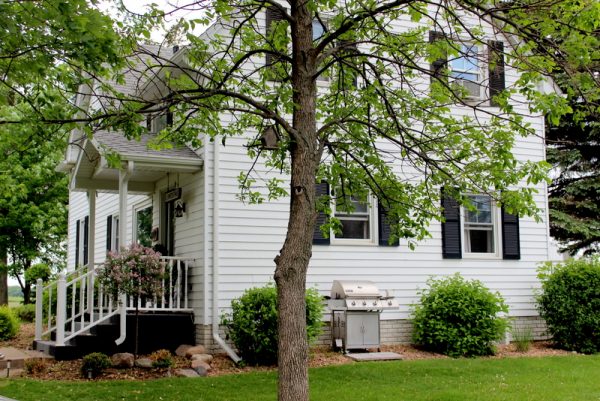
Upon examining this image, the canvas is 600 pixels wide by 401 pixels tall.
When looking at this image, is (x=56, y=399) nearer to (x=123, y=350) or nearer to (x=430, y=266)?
(x=123, y=350)

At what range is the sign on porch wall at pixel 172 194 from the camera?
12359mm

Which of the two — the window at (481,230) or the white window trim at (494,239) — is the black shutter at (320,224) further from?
the window at (481,230)

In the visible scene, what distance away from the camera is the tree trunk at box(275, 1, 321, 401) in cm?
570

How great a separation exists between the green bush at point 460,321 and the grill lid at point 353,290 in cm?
123

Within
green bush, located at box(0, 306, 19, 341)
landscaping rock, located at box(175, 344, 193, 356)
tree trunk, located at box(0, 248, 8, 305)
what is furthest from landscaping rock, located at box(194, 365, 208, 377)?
tree trunk, located at box(0, 248, 8, 305)

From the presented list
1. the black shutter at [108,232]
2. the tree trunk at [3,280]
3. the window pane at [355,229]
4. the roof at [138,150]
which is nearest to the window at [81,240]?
the black shutter at [108,232]

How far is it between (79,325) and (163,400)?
435cm

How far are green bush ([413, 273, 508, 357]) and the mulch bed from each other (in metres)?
0.27

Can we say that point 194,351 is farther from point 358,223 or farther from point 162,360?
point 358,223

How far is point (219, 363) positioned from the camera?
1039 centimetres

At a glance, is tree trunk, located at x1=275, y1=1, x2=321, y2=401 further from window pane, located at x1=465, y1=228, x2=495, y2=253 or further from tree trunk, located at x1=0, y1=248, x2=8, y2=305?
tree trunk, located at x1=0, y1=248, x2=8, y2=305

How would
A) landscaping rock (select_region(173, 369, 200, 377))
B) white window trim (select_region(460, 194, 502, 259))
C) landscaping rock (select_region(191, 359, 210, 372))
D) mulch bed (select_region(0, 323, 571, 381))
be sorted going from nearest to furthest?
1. mulch bed (select_region(0, 323, 571, 381))
2. landscaping rock (select_region(173, 369, 200, 377))
3. landscaping rock (select_region(191, 359, 210, 372))
4. white window trim (select_region(460, 194, 502, 259))

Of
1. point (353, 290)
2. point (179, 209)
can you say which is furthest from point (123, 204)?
point (353, 290)

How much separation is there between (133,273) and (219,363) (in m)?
1.94
